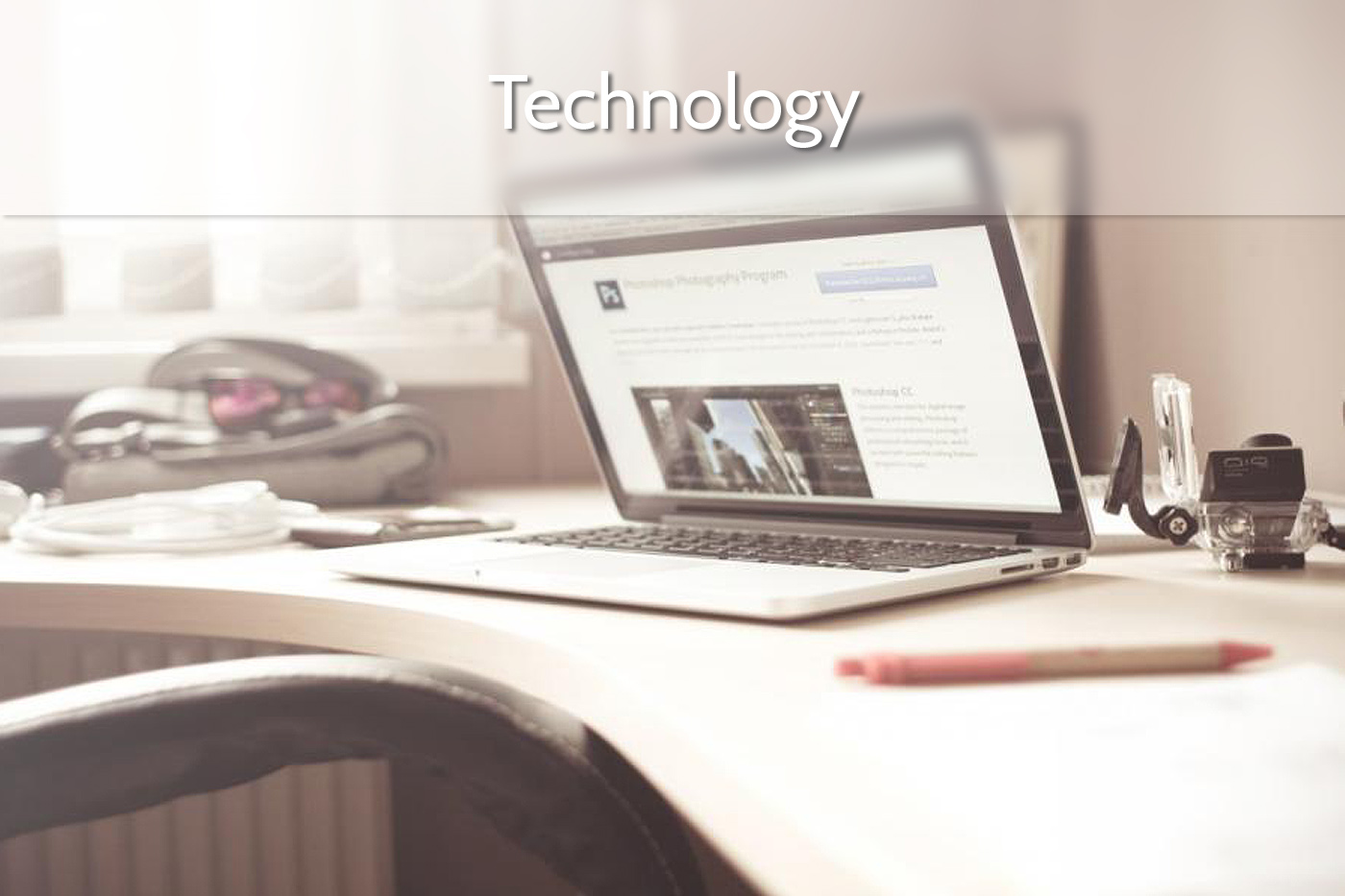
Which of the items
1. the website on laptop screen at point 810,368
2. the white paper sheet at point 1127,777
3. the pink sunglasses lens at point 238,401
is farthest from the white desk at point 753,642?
the pink sunglasses lens at point 238,401

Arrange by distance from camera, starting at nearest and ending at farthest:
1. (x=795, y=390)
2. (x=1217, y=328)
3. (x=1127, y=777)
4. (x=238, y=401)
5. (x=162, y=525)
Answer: (x=1127, y=777) → (x=795, y=390) → (x=162, y=525) → (x=1217, y=328) → (x=238, y=401)

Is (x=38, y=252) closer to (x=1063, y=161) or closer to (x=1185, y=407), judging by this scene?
(x=1063, y=161)

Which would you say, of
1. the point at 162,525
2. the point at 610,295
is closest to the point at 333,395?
the point at 162,525

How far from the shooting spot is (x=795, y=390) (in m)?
0.94

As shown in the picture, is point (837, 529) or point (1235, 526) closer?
point (1235, 526)

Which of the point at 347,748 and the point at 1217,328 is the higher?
the point at 1217,328

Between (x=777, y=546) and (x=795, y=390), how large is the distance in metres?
0.11

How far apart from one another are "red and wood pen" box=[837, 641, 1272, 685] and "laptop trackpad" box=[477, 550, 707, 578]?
0.26m

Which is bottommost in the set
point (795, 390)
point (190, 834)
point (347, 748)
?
point (190, 834)

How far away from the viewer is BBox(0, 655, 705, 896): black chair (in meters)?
0.59

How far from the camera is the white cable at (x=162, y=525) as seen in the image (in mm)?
1069

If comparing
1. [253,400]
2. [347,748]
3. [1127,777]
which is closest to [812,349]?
[347,748]

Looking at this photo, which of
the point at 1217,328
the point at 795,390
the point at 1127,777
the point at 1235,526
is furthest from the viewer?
the point at 1217,328

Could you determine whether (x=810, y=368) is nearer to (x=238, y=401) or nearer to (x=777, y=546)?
(x=777, y=546)
